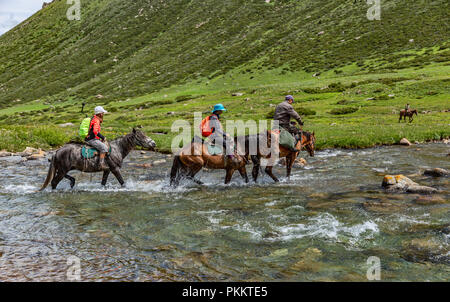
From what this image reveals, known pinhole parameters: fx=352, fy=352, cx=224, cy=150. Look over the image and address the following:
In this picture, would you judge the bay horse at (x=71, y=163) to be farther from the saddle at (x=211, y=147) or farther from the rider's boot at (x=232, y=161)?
the rider's boot at (x=232, y=161)

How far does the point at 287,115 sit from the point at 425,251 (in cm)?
942

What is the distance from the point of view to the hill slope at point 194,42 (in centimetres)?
8469

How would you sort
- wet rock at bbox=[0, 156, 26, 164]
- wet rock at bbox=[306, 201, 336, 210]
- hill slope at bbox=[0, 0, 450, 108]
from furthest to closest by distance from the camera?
hill slope at bbox=[0, 0, 450, 108] < wet rock at bbox=[0, 156, 26, 164] < wet rock at bbox=[306, 201, 336, 210]

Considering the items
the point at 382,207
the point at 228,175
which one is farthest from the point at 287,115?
the point at 382,207

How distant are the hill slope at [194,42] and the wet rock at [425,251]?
2608 inches

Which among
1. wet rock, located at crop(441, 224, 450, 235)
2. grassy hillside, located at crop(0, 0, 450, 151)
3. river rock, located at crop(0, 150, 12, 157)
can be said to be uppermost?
grassy hillside, located at crop(0, 0, 450, 151)

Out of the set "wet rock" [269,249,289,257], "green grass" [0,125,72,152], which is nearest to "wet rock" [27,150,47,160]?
"green grass" [0,125,72,152]

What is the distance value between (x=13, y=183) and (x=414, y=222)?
50.6 ft

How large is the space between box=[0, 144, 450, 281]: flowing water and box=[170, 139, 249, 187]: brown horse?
65 centimetres

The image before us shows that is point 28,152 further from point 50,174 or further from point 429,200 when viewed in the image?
point 429,200

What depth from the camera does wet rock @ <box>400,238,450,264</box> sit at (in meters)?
7.06

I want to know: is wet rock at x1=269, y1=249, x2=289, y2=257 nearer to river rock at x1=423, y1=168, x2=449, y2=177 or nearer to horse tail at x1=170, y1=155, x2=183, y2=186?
horse tail at x1=170, y1=155, x2=183, y2=186

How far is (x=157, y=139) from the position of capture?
91.0 ft
